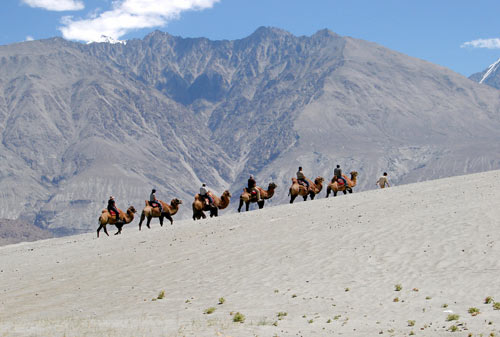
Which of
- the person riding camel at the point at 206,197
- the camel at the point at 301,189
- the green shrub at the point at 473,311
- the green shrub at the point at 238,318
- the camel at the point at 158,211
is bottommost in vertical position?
the green shrub at the point at 238,318

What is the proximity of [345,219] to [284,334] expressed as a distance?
528 inches

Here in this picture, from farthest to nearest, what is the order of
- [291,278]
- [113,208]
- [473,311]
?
[113,208] → [291,278] → [473,311]

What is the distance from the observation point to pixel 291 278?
18531 millimetres

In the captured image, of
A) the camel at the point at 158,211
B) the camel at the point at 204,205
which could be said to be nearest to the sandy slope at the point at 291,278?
the camel at the point at 158,211

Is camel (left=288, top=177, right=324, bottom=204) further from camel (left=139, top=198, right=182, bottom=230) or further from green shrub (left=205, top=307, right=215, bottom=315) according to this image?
green shrub (left=205, top=307, right=215, bottom=315)

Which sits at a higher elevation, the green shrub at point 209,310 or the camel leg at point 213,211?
the camel leg at point 213,211

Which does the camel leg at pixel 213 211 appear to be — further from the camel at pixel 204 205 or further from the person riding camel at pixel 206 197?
the person riding camel at pixel 206 197

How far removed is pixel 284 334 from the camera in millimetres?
13352

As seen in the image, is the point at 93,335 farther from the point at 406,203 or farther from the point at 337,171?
the point at 337,171

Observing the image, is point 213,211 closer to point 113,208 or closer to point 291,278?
point 113,208

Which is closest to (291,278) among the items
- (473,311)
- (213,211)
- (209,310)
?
(209,310)

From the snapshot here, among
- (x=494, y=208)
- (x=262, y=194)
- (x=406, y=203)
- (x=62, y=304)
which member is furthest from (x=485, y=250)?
(x=262, y=194)

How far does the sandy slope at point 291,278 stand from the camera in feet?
46.5

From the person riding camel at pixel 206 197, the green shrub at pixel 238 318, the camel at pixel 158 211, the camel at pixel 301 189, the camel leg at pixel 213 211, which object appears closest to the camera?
the green shrub at pixel 238 318
